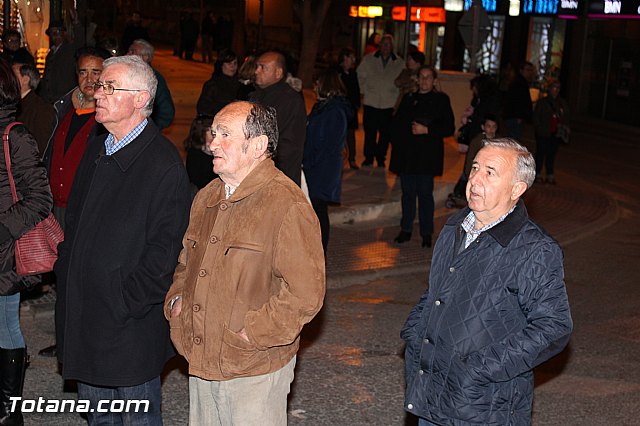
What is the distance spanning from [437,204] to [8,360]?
30.7ft

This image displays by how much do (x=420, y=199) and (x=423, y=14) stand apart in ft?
81.3

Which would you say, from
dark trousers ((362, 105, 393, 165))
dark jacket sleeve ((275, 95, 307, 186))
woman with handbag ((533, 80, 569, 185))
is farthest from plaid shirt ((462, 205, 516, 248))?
woman with handbag ((533, 80, 569, 185))

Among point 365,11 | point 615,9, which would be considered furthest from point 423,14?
point 615,9

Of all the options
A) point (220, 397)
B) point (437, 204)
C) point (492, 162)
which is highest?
point (492, 162)

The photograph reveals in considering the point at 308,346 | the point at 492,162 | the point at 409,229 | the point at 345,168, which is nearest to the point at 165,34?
the point at 345,168

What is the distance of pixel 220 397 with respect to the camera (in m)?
4.39

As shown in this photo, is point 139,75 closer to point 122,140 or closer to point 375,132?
point 122,140

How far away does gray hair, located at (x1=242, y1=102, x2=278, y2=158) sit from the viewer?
436 centimetres

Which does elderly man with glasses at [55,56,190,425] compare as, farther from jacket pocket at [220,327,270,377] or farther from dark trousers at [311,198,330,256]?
dark trousers at [311,198,330,256]

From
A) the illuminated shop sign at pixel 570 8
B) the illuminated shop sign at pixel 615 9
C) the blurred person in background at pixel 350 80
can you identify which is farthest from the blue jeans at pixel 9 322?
the illuminated shop sign at pixel 570 8

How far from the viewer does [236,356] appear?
4.32 metres

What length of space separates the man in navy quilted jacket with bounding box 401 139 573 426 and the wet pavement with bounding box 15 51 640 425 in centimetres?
218

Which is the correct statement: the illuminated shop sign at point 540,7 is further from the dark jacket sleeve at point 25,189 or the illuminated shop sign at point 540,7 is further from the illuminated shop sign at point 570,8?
the dark jacket sleeve at point 25,189

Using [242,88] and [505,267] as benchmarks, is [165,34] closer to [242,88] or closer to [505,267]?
[242,88]
